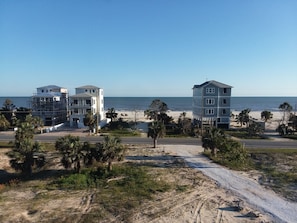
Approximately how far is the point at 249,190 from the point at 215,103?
43.9m

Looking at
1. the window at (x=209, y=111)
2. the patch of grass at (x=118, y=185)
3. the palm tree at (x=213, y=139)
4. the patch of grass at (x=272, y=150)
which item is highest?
the window at (x=209, y=111)

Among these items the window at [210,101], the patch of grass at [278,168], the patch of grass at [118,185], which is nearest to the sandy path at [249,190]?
the patch of grass at [278,168]

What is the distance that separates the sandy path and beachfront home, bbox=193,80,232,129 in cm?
3074

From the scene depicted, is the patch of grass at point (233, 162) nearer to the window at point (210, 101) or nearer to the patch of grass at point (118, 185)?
the patch of grass at point (118, 185)

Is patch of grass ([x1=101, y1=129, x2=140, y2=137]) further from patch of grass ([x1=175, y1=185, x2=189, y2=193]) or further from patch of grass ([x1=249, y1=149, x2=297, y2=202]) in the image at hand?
patch of grass ([x1=175, y1=185, x2=189, y2=193])

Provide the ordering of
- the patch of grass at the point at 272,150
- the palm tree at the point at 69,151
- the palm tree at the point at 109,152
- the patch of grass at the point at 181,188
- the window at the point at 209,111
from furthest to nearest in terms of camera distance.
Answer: the window at the point at 209,111 < the patch of grass at the point at 272,150 < the palm tree at the point at 109,152 < the palm tree at the point at 69,151 < the patch of grass at the point at 181,188

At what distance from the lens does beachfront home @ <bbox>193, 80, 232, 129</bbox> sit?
6538 centimetres

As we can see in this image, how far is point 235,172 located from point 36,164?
24.8 meters

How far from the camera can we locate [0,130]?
58.4m

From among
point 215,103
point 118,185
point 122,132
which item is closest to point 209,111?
point 215,103

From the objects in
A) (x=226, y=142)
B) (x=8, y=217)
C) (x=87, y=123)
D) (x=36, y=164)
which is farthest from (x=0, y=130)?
(x=226, y=142)

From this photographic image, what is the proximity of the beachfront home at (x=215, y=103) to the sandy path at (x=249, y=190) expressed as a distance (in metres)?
30.7

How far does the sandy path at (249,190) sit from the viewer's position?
19.2 meters

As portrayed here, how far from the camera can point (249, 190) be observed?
23.8 metres
